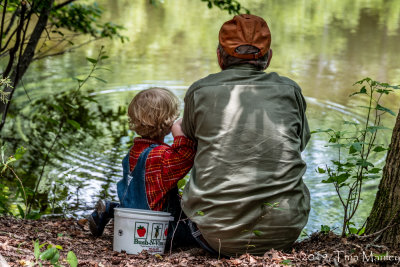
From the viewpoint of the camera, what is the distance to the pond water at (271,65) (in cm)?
524

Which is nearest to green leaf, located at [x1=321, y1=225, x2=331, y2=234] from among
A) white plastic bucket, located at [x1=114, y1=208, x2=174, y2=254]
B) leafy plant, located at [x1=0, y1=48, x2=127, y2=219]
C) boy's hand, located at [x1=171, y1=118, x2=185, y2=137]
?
white plastic bucket, located at [x1=114, y1=208, x2=174, y2=254]

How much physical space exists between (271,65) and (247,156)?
726 cm

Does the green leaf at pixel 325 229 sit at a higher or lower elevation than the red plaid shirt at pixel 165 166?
lower

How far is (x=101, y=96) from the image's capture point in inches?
297

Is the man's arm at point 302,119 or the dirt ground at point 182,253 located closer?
the dirt ground at point 182,253

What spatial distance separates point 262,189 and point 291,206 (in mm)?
173

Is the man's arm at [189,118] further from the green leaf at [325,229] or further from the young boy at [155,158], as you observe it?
the green leaf at [325,229]

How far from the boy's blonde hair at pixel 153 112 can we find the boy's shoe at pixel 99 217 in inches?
19.8

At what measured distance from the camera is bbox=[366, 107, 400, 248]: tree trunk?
8.76ft

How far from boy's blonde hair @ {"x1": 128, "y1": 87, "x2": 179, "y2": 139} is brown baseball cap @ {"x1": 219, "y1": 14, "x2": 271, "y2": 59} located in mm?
490

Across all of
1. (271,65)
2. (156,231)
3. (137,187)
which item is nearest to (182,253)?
(156,231)

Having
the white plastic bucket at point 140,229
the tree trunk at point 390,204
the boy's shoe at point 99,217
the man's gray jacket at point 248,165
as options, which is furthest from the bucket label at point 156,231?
the tree trunk at point 390,204

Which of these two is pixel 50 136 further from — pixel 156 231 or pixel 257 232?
pixel 257 232

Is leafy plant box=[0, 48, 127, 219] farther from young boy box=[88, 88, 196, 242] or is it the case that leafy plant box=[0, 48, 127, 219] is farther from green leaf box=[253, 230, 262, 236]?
green leaf box=[253, 230, 262, 236]
